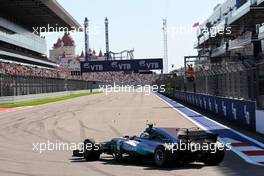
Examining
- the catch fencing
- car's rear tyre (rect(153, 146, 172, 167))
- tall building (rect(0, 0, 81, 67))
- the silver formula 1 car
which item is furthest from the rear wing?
tall building (rect(0, 0, 81, 67))

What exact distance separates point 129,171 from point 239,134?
8433 millimetres

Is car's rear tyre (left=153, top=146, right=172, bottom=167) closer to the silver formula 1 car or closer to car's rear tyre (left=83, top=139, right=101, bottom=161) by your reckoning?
the silver formula 1 car

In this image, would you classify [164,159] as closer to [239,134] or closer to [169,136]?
[169,136]

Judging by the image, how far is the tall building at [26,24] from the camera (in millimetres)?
85312

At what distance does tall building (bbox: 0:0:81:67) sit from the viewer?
85312 millimetres

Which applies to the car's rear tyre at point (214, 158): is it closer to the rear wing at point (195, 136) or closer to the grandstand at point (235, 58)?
the rear wing at point (195, 136)

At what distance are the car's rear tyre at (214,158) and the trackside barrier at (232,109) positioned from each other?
302 inches

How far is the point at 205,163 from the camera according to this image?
463 inches

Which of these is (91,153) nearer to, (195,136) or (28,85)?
(195,136)

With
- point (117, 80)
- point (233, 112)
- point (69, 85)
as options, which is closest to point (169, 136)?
point (233, 112)

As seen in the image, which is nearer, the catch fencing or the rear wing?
the rear wing

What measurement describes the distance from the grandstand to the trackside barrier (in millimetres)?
359

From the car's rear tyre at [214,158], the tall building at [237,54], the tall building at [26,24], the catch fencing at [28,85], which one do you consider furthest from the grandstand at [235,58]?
the tall building at [26,24]

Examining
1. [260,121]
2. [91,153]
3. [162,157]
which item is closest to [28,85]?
[260,121]
